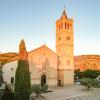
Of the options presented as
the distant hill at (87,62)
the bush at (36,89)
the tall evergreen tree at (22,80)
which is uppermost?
the distant hill at (87,62)

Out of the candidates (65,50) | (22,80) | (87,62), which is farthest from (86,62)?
(22,80)

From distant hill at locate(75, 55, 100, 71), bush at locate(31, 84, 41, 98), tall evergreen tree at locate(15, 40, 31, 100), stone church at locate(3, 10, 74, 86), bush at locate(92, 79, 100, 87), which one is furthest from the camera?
distant hill at locate(75, 55, 100, 71)

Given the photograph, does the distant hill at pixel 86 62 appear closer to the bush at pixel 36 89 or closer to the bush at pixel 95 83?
the bush at pixel 95 83

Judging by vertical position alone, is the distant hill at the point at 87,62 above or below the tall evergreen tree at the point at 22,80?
above

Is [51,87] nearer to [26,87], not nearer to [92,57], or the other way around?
[26,87]

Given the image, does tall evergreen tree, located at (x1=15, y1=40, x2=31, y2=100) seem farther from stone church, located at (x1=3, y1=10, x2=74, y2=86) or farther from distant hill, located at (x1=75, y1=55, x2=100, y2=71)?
distant hill, located at (x1=75, y1=55, x2=100, y2=71)

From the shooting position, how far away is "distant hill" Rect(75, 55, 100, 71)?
66.6 m

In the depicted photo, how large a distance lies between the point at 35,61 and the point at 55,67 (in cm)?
454

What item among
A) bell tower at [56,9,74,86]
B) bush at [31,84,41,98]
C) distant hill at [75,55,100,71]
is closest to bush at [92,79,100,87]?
bell tower at [56,9,74,86]

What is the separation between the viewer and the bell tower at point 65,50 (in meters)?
37.5

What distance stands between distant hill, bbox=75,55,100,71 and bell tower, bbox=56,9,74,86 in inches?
1126

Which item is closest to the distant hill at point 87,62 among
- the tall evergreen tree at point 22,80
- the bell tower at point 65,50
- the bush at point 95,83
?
the bell tower at point 65,50

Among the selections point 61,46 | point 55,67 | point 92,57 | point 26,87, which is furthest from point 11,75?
point 92,57

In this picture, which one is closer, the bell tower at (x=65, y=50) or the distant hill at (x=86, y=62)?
the bell tower at (x=65, y=50)
